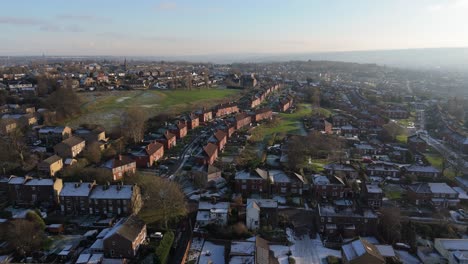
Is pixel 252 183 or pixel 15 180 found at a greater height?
pixel 15 180

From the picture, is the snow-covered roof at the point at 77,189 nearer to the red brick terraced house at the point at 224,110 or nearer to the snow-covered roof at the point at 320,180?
the snow-covered roof at the point at 320,180

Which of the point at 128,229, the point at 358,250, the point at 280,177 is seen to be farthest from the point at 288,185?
the point at 128,229

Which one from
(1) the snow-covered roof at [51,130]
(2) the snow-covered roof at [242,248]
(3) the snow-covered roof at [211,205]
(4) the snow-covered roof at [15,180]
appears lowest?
(2) the snow-covered roof at [242,248]

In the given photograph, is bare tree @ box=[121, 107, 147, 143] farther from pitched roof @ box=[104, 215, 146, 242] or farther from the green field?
pitched roof @ box=[104, 215, 146, 242]

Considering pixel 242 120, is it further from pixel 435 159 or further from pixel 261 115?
pixel 435 159

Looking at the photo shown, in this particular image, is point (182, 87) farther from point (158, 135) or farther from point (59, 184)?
point (59, 184)

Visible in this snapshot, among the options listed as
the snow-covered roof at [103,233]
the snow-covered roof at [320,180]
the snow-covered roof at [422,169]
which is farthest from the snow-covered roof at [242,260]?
the snow-covered roof at [422,169]

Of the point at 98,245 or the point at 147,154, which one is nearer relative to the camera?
the point at 98,245
